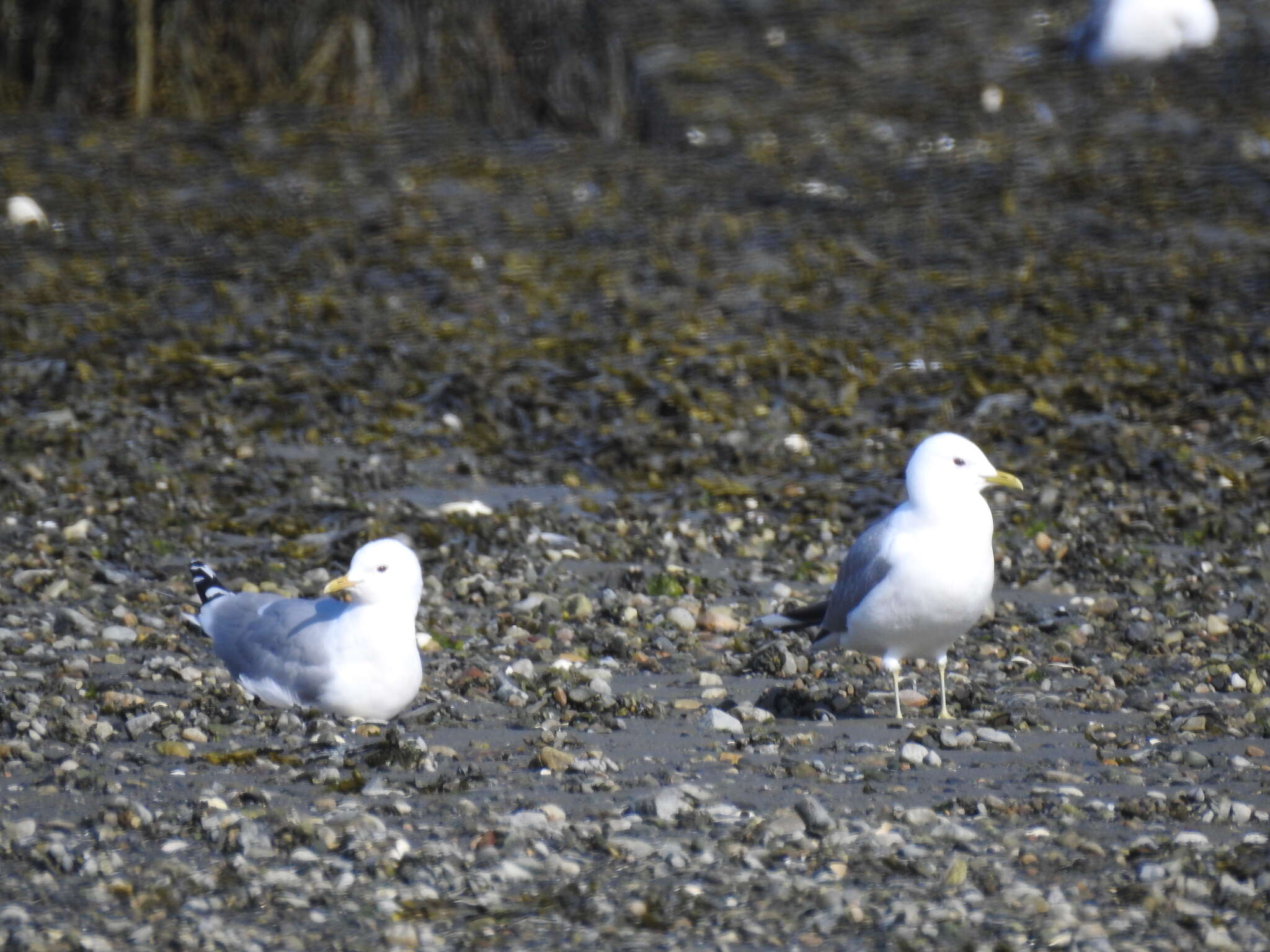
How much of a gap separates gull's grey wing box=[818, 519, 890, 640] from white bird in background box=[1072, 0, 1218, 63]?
35.7 feet

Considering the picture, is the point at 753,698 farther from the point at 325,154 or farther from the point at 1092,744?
the point at 325,154

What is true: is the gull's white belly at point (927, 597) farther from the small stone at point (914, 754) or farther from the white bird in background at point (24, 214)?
the white bird in background at point (24, 214)

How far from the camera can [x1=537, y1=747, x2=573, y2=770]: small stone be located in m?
4.62

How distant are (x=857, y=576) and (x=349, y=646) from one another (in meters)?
1.69

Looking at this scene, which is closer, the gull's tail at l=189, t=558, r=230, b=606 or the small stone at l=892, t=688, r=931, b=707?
the small stone at l=892, t=688, r=931, b=707

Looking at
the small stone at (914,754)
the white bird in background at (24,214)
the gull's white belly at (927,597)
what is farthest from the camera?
the white bird in background at (24,214)

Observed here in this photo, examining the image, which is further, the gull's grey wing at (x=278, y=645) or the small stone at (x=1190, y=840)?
the gull's grey wing at (x=278, y=645)

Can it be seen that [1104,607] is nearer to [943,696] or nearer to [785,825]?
[943,696]

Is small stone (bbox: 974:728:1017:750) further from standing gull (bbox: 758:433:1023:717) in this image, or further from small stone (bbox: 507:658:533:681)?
small stone (bbox: 507:658:533:681)

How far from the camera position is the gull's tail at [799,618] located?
5.86 meters

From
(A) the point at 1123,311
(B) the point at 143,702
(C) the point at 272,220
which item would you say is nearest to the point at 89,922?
(B) the point at 143,702

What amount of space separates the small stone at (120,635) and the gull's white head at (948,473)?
278 cm

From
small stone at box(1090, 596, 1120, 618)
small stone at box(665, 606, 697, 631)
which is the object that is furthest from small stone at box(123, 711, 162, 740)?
small stone at box(1090, 596, 1120, 618)

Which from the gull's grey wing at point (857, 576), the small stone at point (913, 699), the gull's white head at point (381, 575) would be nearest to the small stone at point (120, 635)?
the gull's white head at point (381, 575)
